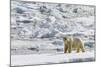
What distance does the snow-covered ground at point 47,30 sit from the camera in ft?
7.35

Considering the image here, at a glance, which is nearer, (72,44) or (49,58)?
(49,58)

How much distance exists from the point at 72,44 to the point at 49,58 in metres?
0.32

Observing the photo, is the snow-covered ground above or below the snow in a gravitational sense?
above

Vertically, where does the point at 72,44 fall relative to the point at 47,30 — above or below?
below

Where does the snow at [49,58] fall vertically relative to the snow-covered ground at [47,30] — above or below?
below

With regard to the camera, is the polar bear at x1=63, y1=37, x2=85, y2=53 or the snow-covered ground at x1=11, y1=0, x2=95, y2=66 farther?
the polar bear at x1=63, y1=37, x2=85, y2=53

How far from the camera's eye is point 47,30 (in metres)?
2.37

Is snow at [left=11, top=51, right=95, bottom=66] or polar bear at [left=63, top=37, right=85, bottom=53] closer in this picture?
snow at [left=11, top=51, right=95, bottom=66]

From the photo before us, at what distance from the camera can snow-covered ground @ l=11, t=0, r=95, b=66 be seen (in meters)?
2.24

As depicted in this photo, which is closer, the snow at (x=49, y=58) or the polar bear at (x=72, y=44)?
the snow at (x=49, y=58)
